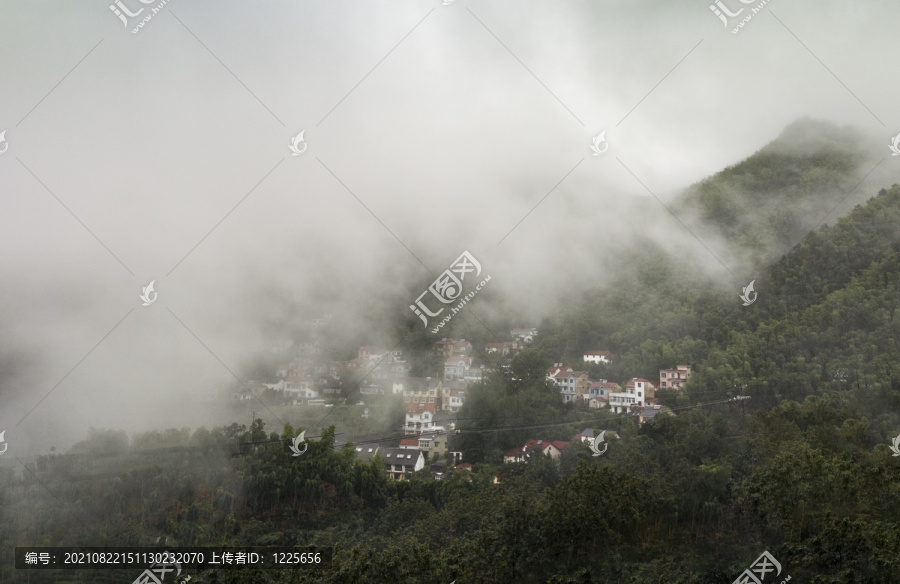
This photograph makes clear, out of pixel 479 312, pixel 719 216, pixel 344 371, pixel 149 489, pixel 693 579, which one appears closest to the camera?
pixel 693 579

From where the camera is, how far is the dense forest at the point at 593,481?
13.6m

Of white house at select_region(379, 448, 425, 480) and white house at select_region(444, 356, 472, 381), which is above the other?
white house at select_region(444, 356, 472, 381)

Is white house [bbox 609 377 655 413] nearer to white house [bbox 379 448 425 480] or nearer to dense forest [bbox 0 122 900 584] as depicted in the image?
dense forest [bbox 0 122 900 584]

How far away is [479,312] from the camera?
80.0ft

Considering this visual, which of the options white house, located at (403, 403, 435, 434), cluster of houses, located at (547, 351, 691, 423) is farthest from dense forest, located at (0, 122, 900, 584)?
white house, located at (403, 403, 435, 434)

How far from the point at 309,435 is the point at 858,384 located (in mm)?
16359

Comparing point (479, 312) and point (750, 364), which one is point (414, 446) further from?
point (750, 364)

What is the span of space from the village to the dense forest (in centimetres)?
42

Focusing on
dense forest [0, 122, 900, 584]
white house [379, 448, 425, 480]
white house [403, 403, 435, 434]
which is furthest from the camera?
white house [403, 403, 435, 434]

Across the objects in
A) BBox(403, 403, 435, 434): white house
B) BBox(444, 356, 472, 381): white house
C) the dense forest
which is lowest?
the dense forest

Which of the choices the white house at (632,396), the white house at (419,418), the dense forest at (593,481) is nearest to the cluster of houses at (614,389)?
the white house at (632,396)

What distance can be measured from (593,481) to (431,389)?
7.06 metres

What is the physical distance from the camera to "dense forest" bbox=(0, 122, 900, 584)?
44.6 ft

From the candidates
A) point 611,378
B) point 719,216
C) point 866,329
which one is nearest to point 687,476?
point 611,378
